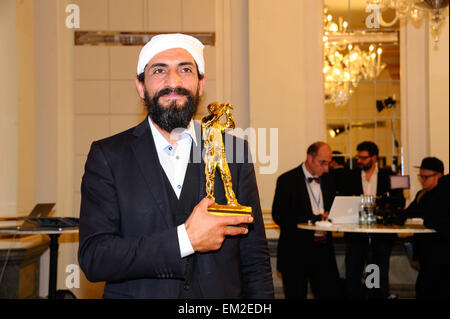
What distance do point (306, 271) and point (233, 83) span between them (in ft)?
7.99

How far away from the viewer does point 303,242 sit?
17.7 ft

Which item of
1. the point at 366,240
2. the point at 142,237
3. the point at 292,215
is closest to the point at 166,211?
the point at 142,237

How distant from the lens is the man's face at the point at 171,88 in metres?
1.67

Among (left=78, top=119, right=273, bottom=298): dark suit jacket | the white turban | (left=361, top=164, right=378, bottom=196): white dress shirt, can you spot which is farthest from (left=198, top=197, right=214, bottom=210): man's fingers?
(left=361, top=164, right=378, bottom=196): white dress shirt

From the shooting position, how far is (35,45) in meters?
6.45

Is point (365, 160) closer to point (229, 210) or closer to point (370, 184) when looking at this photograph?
point (370, 184)

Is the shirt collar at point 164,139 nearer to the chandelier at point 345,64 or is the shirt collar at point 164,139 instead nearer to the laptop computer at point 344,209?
the laptop computer at point 344,209

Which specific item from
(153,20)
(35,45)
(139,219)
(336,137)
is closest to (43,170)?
(35,45)

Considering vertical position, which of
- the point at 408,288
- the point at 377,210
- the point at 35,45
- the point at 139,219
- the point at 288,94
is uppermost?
the point at 35,45

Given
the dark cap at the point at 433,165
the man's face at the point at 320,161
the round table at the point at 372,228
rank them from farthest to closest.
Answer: the dark cap at the point at 433,165, the man's face at the point at 320,161, the round table at the point at 372,228

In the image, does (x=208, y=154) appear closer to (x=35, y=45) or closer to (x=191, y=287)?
(x=191, y=287)

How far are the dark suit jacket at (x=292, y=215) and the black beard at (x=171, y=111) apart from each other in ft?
12.5

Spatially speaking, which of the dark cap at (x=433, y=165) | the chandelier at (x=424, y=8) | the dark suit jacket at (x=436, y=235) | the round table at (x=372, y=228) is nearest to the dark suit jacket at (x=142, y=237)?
the round table at (x=372, y=228)
